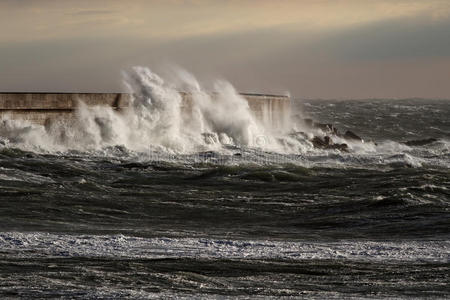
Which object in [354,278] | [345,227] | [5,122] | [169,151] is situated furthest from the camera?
[169,151]

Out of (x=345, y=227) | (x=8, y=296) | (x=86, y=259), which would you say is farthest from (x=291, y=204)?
(x=8, y=296)

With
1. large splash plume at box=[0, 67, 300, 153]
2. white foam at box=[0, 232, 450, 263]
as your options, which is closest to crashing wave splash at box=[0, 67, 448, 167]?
large splash plume at box=[0, 67, 300, 153]

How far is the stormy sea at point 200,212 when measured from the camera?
8.69 m

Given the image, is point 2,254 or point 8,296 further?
point 2,254

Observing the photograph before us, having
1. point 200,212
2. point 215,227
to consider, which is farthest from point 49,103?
point 215,227

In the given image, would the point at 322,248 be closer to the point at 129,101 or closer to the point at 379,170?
the point at 379,170

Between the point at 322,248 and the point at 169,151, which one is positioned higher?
the point at 169,151

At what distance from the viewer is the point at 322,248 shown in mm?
10922

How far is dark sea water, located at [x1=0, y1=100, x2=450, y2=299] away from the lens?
856 centimetres

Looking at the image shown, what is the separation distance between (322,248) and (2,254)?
3.53 meters

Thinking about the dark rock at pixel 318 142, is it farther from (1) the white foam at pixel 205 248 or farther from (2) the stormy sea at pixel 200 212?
(1) the white foam at pixel 205 248

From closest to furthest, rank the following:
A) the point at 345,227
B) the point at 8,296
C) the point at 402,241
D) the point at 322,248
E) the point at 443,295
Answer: the point at 8,296, the point at 443,295, the point at 322,248, the point at 402,241, the point at 345,227

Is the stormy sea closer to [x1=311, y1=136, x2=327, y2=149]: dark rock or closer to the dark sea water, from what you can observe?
the dark sea water

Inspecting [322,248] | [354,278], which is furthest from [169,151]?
[354,278]
